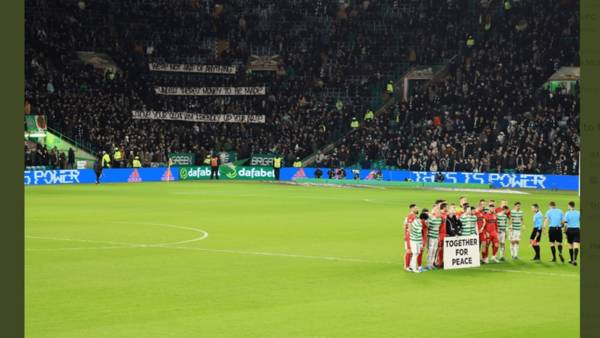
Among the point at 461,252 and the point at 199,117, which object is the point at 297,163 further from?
the point at 461,252

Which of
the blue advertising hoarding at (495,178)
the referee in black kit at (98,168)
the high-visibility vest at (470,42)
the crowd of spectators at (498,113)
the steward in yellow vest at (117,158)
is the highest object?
the high-visibility vest at (470,42)

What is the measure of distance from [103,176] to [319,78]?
826 inches

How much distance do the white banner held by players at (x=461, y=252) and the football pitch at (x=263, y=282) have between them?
0.98 feet

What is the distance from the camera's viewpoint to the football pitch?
47.8 feet

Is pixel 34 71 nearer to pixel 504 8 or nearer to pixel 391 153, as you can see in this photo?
pixel 391 153

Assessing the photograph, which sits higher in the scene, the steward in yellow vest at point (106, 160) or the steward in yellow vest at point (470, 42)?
the steward in yellow vest at point (470, 42)

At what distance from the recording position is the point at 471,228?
2245cm

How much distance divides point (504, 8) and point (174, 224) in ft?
142

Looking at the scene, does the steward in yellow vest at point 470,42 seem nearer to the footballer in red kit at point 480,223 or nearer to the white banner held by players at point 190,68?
the white banner held by players at point 190,68

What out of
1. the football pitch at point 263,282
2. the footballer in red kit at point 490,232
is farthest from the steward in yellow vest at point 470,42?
the footballer in red kit at point 490,232

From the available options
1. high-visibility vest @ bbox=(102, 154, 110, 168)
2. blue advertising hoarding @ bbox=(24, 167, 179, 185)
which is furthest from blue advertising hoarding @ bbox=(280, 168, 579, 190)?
high-visibility vest @ bbox=(102, 154, 110, 168)

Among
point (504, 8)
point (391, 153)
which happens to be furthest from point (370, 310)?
point (504, 8)

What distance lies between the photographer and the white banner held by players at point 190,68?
232 ft

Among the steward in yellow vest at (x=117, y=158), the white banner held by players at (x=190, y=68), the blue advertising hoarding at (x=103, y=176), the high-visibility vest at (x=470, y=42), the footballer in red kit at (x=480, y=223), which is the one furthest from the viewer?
the white banner held by players at (x=190, y=68)
